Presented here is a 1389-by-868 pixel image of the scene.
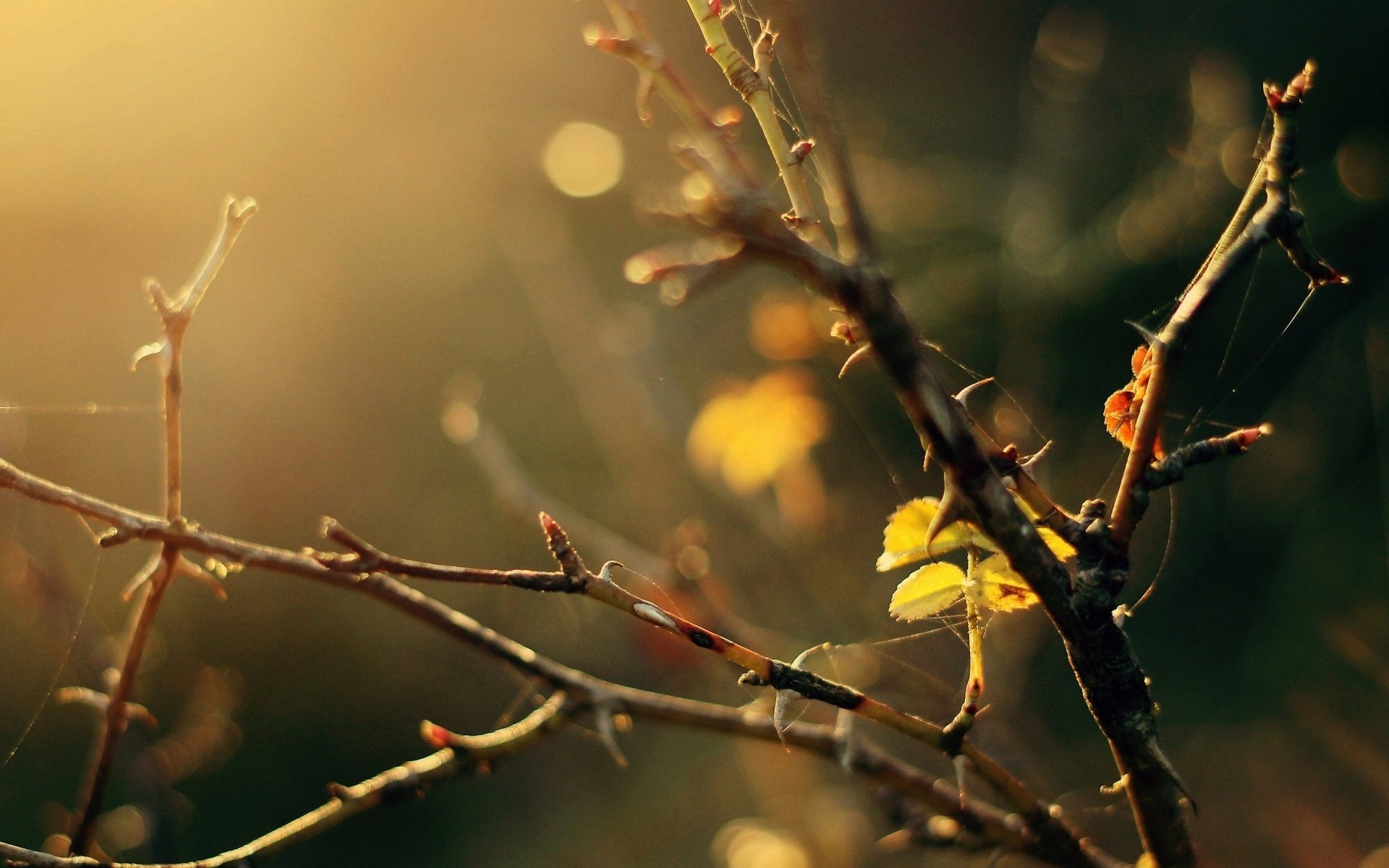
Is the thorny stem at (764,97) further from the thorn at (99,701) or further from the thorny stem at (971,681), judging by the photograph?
the thorn at (99,701)

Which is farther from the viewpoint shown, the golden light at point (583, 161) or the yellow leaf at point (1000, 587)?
the golden light at point (583, 161)

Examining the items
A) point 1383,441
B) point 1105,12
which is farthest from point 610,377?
point 1105,12

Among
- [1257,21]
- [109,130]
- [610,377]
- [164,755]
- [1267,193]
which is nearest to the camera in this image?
[1267,193]

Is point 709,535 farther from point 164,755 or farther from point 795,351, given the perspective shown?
point 164,755

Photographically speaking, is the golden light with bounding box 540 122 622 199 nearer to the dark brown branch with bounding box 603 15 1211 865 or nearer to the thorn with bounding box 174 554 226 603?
the thorn with bounding box 174 554 226 603

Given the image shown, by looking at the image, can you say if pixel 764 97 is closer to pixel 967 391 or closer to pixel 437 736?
pixel 967 391

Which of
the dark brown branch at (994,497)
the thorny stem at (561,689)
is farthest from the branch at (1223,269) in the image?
the thorny stem at (561,689)

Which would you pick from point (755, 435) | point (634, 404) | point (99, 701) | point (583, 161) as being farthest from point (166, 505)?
point (583, 161)
